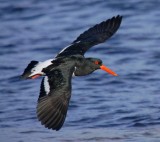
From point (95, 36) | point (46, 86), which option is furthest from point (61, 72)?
point (95, 36)

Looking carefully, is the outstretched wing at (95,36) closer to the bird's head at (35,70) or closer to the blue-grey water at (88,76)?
the bird's head at (35,70)

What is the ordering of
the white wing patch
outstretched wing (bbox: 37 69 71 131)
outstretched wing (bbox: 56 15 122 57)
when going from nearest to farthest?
1. outstretched wing (bbox: 37 69 71 131)
2. the white wing patch
3. outstretched wing (bbox: 56 15 122 57)

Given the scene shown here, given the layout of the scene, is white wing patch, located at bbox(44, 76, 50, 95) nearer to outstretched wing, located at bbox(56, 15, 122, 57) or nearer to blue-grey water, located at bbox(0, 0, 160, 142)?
blue-grey water, located at bbox(0, 0, 160, 142)

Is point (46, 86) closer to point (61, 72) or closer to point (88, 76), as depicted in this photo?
point (61, 72)

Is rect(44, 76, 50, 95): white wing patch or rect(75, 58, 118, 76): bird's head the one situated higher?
rect(75, 58, 118, 76): bird's head

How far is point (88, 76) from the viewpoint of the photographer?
13.5 m

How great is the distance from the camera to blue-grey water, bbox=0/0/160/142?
10.5 metres

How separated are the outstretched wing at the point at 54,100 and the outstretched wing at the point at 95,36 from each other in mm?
1368

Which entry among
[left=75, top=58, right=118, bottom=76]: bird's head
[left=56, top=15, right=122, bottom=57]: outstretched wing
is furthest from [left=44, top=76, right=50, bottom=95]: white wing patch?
[left=56, top=15, right=122, bottom=57]: outstretched wing

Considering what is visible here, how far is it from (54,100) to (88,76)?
4.50m

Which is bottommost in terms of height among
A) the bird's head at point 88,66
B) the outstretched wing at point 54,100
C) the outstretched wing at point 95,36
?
the outstretched wing at point 54,100

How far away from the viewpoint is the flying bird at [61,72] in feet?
28.9

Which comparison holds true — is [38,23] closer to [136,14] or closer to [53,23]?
[53,23]

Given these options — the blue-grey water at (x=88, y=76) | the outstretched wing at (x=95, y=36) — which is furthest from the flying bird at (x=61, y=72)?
the blue-grey water at (x=88, y=76)
